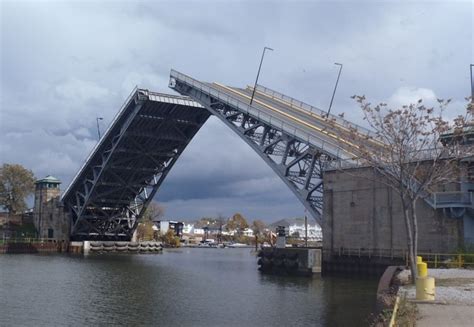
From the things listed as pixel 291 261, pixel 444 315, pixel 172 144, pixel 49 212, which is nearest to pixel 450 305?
pixel 444 315

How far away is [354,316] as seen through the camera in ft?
73.7

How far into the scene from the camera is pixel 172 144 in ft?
215

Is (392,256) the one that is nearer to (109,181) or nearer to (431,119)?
(431,119)

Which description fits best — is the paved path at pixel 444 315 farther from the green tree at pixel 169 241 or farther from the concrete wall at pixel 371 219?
the green tree at pixel 169 241

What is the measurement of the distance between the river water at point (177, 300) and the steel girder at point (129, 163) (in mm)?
21771

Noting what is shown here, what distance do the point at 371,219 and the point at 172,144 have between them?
1243 inches

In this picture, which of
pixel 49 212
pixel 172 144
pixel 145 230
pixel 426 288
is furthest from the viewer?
pixel 145 230

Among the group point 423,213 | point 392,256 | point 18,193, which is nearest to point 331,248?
point 392,256

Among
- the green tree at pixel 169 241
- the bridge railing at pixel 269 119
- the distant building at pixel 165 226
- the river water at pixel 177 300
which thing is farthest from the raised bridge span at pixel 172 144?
the distant building at pixel 165 226

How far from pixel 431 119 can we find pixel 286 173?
26019 millimetres

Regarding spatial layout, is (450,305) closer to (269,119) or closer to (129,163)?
(269,119)

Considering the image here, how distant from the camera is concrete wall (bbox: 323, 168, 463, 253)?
35625mm

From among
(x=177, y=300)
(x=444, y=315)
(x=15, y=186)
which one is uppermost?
(x=15, y=186)

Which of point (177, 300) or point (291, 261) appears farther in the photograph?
point (291, 261)
